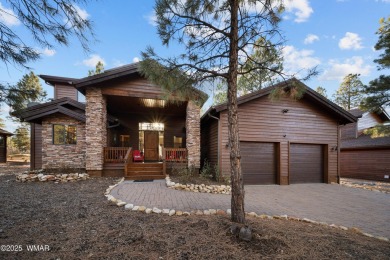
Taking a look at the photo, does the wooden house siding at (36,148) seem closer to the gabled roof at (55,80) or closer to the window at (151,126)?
the gabled roof at (55,80)

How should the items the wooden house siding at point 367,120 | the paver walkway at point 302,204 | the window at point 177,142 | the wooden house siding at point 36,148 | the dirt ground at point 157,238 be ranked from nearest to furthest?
the dirt ground at point 157,238
the paver walkway at point 302,204
the wooden house siding at point 36,148
the window at point 177,142
the wooden house siding at point 367,120

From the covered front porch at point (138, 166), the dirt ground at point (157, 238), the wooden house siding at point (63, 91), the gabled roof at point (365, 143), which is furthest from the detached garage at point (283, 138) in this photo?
the wooden house siding at point (63, 91)

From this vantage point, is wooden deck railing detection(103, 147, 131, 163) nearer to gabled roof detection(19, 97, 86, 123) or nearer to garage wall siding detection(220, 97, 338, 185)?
gabled roof detection(19, 97, 86, 123)

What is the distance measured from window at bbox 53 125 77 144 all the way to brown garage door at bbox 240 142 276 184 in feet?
30.2

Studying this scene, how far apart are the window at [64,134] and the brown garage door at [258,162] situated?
9219mm

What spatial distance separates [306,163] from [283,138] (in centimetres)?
207

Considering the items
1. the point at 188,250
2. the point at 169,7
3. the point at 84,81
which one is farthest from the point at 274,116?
the point at 84,81

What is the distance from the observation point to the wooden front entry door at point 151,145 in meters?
12.6

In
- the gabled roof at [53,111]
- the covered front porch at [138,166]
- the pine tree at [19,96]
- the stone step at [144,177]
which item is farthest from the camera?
the gabled roof at [53,111]

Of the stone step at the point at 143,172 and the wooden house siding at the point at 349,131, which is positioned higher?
the wooden house siding at the point at 349,131

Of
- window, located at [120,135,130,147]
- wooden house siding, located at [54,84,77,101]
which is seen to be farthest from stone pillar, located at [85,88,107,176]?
wooden house siding, located at [54,84,77,101]

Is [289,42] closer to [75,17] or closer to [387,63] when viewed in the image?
[75,17]

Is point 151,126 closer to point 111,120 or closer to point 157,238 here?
point 111,120

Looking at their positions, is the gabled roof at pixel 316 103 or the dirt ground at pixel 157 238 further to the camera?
the gabled roof at pixel 316 103
